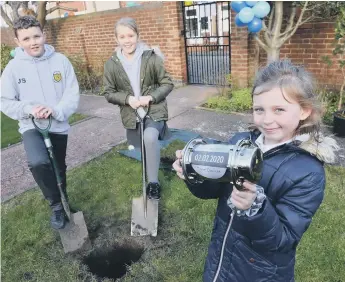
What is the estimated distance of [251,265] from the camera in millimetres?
1469

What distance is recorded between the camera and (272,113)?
1339 mm

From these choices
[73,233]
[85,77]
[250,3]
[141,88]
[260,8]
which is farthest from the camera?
[85,77]

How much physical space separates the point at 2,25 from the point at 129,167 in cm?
1365

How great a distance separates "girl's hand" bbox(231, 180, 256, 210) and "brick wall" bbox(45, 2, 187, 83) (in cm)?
726

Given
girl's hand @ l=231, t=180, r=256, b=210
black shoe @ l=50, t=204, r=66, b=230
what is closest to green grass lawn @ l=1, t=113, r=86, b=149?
black shoe @ l=50, t=204, r=66, b=230

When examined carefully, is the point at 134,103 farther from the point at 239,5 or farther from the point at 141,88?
the point at 239,5

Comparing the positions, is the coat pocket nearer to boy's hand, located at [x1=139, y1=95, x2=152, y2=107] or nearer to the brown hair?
the brown hair

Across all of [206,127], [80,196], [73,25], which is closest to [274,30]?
[206,127]

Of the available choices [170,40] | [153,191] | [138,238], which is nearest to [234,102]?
[170,40]

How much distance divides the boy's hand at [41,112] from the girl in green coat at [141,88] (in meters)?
0.67

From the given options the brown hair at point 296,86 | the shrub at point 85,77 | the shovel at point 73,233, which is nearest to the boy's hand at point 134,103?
the shovel at point 73,233

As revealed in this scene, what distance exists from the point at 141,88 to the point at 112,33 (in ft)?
21.9

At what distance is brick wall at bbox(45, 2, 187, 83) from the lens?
7914 millimetres

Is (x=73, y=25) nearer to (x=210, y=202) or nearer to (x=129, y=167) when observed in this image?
(x=129, y=167)
